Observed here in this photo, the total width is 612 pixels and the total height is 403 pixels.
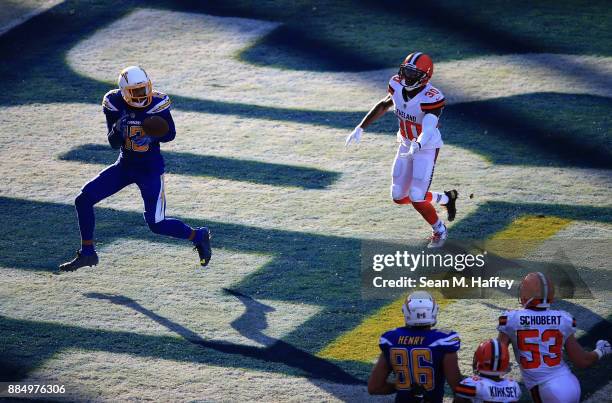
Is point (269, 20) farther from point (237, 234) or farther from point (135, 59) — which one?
point (237, 234)

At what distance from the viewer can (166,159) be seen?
12305mm

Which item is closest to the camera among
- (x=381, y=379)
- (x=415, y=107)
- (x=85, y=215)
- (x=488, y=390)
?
(x=488, y=390)

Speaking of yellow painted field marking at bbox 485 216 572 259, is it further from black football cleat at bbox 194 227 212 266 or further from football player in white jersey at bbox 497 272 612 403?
football player in white jersey at bbox 497 272 612 403

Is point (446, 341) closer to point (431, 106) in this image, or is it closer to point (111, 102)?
point (431, 106)

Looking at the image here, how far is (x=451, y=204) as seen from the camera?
34.5 ft

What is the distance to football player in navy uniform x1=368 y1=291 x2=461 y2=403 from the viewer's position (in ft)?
21.7

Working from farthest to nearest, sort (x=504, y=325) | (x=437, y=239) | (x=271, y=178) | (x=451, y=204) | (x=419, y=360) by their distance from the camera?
(x=271, y=178) < (x=451, y=204) < (x=437, y=239) < (x=504, y=325) < (x=419, y=360)

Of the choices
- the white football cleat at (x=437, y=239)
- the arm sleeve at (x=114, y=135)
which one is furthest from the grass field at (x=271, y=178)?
the arm sleeve at (x=114, y=135)

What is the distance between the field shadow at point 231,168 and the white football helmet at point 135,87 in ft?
7.96

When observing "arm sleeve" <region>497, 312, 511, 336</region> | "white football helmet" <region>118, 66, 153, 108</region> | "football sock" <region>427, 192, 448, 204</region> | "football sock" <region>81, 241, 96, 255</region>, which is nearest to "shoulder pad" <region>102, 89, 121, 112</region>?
"white football helmet" <region>118, 66, 153, 108</region>

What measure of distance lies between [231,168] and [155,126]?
271 centimetres

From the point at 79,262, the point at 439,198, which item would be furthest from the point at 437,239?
the point at 79,262

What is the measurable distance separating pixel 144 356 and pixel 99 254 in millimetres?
2049

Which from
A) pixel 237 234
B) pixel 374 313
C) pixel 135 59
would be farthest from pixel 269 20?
pixel 374 313
